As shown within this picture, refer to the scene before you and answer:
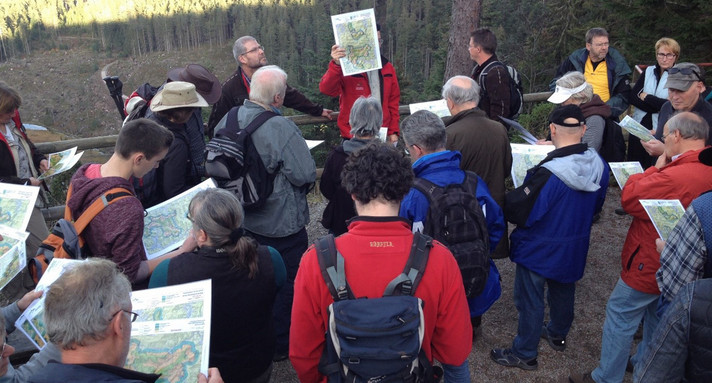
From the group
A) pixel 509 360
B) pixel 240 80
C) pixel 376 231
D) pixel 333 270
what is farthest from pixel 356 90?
pixel 333 270

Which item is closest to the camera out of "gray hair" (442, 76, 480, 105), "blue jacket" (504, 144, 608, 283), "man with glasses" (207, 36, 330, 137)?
"blue jacket" (504, 144, 608, 283)

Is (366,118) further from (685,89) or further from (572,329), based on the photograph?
(685,89)

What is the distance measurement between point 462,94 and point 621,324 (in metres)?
2.09

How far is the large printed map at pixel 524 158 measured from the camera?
4176 millimetres

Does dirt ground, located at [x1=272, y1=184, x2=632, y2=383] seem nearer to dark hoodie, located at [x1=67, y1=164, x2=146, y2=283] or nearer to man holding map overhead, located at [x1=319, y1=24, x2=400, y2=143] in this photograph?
man holding map overhead, located at [x1=319, y1=24, x2=400, y2=143]

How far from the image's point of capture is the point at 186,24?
457 ft

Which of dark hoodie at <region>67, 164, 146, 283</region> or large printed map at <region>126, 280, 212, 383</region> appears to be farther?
dark hoodie at <region>67, 164, 146, 283</region>

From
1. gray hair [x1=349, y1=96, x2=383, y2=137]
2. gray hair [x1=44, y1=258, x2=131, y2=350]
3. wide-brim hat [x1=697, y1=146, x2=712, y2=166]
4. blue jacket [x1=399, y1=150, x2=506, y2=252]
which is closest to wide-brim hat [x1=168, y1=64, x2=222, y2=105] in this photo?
gray hair [x1=349, y1=96, x2=383, y2=137]

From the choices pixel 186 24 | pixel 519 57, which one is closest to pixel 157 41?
pixel 186 24

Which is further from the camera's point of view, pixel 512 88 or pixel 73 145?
pixel 73 145

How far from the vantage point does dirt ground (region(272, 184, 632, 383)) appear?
4082mm

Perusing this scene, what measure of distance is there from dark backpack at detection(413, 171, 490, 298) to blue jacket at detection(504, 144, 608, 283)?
0.54m

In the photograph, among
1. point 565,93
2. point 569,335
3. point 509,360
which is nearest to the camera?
point 509,360

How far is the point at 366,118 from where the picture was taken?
3.88 meters
